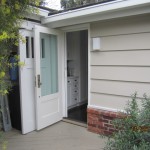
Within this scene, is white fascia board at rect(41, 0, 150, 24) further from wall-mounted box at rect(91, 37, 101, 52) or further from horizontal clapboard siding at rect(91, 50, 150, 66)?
horizontal clapboard siding at rect(91, 50, 150, 66)

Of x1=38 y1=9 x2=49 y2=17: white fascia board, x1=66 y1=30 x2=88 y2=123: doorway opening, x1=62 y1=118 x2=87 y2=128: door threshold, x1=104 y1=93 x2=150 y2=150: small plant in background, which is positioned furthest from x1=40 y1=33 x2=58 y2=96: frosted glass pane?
x1=104 y1=93 x2=150 y2=150: small plant in background

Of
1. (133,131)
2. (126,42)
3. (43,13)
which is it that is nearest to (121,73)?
(126,42)

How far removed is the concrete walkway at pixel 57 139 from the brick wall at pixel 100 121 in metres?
0.13

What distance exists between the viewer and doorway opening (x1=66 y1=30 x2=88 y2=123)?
5.53m

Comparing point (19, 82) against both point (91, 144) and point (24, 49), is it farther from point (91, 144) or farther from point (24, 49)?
point (91, 144)

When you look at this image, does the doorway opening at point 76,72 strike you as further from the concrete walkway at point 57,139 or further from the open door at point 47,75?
the concrete walkway at point 57,139

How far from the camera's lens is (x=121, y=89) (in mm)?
3477

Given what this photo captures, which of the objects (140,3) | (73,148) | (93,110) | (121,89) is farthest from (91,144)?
(140,3)

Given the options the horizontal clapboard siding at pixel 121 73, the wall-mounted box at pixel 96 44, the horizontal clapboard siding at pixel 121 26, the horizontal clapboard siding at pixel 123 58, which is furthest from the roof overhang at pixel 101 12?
the horizontal clapboard siding at pixel 121 73

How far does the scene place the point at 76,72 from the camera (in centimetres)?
587

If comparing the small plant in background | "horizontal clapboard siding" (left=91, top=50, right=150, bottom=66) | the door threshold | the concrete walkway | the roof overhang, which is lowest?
the concrete walkway

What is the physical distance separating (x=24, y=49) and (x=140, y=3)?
2207 mm

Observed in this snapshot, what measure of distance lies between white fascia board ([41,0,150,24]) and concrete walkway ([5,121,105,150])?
2285 millimetres

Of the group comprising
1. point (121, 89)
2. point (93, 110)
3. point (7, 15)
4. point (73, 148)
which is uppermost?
point (7, 15)
